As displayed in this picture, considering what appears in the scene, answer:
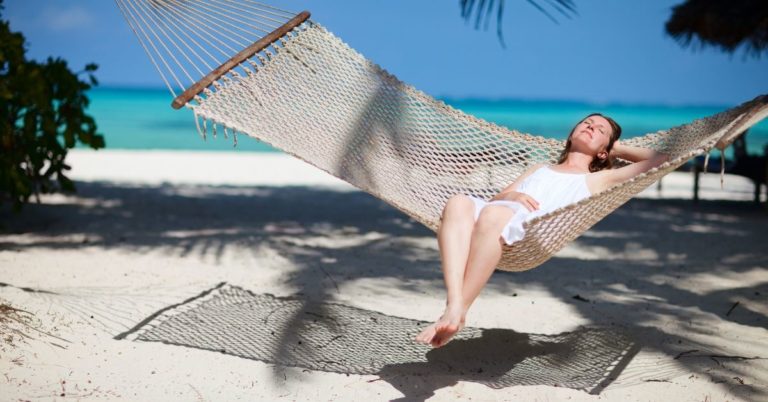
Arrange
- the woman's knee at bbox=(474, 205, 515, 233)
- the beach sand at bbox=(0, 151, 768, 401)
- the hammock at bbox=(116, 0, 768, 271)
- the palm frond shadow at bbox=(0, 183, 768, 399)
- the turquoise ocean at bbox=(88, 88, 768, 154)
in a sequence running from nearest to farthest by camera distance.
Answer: the woman's knee at bbox=(474, 205, 515, 233) → the beach sand at bbox=(0, 151, 768, 401) → the hammock at bbox=(116, 0, 768, 271) → the palm frond shadow at bbox=(0, 183, 768, 399) → the turquoise ocean at bbox=(88, 88, 768, 154)

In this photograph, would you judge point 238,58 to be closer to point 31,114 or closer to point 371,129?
point 371,129

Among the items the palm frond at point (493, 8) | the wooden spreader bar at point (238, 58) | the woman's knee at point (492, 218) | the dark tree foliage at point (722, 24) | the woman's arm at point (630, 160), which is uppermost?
the dark tree foliage at point (722, 24)

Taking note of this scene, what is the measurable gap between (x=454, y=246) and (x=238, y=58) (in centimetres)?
100

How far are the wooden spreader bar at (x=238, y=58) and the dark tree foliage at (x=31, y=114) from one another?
4.30 feet

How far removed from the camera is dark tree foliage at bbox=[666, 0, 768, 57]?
4992 mm

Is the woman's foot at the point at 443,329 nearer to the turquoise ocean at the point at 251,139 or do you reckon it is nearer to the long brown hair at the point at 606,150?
the long brown hair at the point at 606,150

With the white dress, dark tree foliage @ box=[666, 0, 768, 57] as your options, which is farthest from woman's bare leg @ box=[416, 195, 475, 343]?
dark tree foliage @ box=[666, 0, 768, 57]

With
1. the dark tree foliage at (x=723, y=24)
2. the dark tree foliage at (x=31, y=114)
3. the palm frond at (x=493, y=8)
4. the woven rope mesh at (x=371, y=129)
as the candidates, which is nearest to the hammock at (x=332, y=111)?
the woven rope mesh at (x=371, y=129)

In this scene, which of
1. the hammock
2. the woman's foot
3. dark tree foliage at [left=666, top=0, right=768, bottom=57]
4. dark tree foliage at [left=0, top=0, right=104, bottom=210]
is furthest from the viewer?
dark tree foliage at [left=666, top=0, right=768, bottom=57]

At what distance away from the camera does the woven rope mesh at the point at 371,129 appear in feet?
7.57

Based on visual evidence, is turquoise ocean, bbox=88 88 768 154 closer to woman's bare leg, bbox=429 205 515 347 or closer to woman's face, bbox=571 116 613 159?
woman's face, bbox=571 116 613 159

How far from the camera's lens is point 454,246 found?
6.12 ft

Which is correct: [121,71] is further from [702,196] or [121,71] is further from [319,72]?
[319,72]

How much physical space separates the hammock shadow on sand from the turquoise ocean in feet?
38.9
